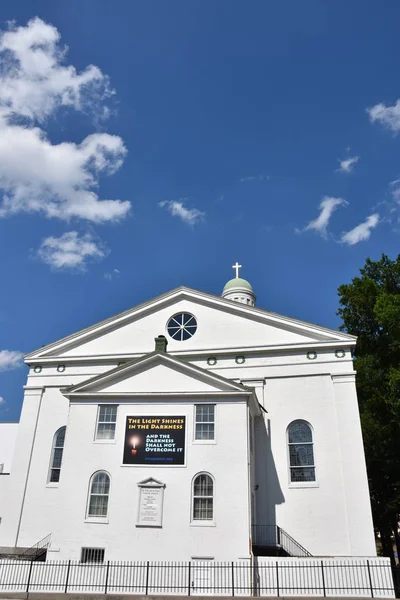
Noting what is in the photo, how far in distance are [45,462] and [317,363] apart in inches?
542

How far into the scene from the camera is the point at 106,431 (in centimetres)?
1991

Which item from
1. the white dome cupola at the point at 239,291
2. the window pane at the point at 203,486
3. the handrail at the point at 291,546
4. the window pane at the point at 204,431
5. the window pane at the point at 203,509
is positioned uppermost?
the white dome cupola at the point at 239,291

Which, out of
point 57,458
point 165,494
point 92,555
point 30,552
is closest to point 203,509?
Answer: point 165,494

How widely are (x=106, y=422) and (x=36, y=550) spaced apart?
6.04 metres

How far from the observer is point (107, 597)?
1534cm

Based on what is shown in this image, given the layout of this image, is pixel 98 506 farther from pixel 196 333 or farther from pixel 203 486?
pixel 196 333

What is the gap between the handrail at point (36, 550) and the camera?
1891 cm

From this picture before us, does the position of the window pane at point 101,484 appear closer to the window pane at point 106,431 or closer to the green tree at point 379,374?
the window pane at point 106,431

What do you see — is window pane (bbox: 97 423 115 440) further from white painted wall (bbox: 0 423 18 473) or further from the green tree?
white painted wall (bbox: 0 423 18 473)

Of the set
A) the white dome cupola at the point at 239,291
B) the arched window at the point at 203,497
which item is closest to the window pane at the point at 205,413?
the arched window at the point at 203,497

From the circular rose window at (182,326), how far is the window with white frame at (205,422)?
18.2 ft

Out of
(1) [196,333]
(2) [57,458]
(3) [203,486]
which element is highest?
(1) [196,333]

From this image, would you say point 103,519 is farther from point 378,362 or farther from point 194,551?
point 378,362

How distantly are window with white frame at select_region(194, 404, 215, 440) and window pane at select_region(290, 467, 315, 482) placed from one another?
14.2 ft
